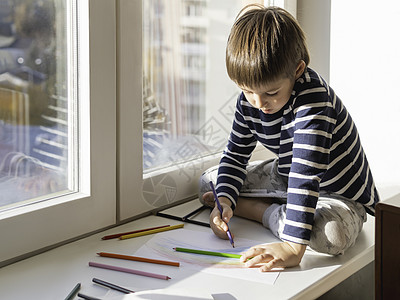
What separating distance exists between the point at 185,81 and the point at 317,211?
0.49 m

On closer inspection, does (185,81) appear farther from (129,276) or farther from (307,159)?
(129,276)

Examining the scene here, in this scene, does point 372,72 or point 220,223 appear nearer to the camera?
point 220,223

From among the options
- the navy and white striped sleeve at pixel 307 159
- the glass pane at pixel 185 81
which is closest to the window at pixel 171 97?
the glass pane at pixel 185 81

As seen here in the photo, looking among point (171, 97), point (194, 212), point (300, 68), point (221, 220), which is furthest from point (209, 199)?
point (300, 68)

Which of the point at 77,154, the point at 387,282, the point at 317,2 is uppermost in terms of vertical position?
the point at 317,2

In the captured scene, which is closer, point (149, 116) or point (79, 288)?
point (79, 288)

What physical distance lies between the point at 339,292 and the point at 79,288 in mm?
760

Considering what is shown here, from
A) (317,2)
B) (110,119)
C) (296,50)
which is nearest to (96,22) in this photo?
(110,119)

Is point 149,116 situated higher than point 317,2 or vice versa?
point 317,2

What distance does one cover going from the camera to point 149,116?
4.15ft

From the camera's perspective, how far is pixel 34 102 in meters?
1.01

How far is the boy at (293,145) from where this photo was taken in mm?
1012

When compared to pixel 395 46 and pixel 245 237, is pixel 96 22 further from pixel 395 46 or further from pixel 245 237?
pixel 395 46

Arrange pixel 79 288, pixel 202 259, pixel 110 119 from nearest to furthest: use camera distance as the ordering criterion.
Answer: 1. pixel 79 288
2. pixel 202 259
3. pixel 110 119
